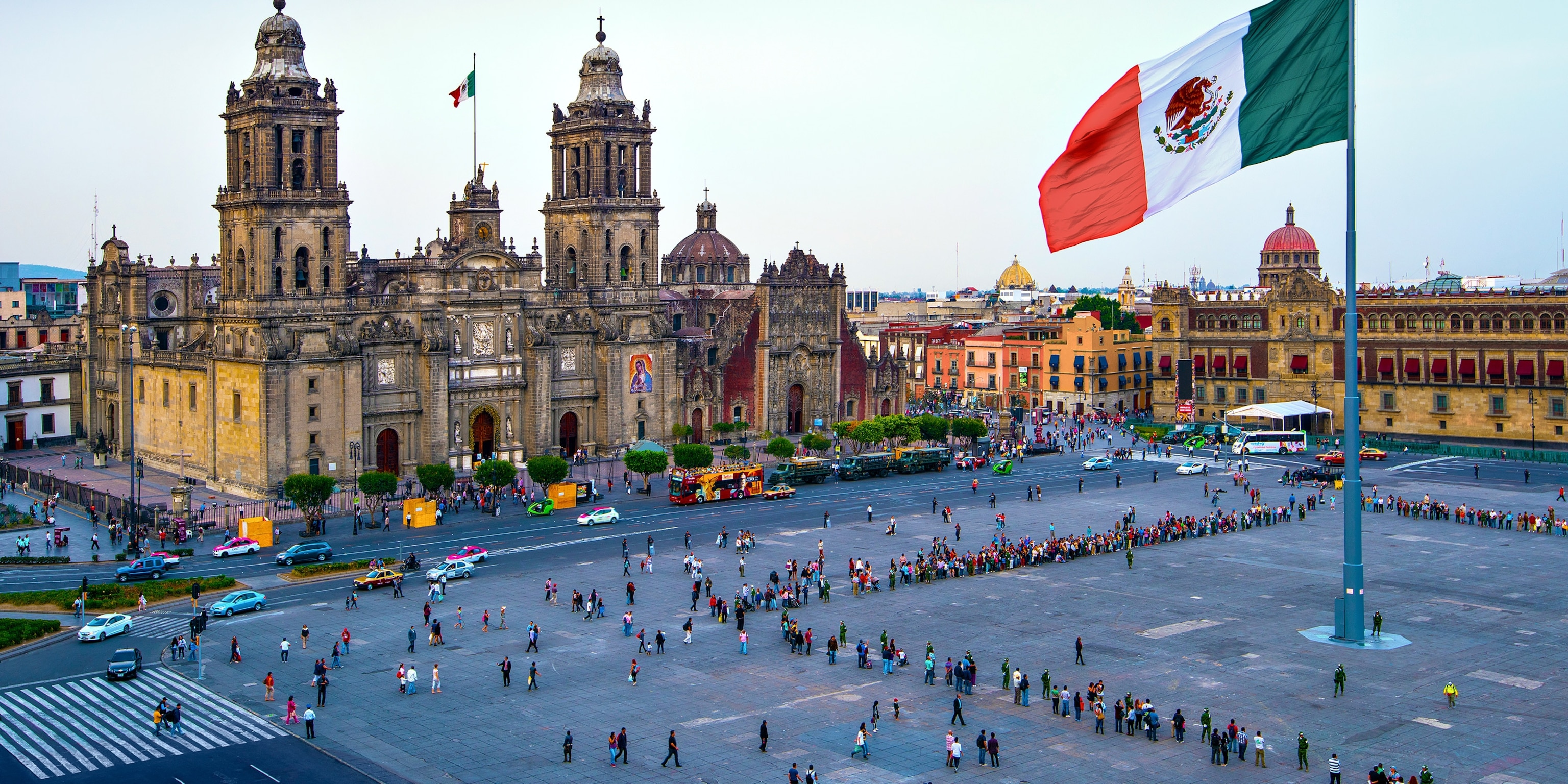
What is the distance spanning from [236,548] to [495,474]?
1651 centimetres

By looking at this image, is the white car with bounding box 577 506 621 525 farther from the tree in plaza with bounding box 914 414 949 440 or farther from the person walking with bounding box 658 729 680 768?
the person walking with bounding box 658 729 680 768

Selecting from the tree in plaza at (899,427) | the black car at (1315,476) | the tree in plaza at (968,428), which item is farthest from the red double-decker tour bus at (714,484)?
the black car at (1315,476)

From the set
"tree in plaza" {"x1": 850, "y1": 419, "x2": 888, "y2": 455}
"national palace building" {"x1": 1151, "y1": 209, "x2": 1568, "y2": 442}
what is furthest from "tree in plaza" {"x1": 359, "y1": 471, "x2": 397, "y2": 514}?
"national palace building" {"x1": 1151, "y1": 209, "x2": 1568, "y2": 442}

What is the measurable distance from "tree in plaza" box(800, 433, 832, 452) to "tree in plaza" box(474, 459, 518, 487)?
2335 centimetres

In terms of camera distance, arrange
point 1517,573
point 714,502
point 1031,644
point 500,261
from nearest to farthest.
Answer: point 1031,644, point 1517,573, point 714,502, point 500,261

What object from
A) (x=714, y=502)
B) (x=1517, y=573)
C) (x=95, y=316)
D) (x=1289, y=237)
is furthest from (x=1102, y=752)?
(x=1289, y=237)

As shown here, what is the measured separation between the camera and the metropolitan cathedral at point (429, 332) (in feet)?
288

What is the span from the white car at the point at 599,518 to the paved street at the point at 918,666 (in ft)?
5.37

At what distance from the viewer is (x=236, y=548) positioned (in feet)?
226

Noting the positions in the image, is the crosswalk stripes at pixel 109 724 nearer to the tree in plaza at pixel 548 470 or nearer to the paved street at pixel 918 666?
the paved street at pixel 918 666

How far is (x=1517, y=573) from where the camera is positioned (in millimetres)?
64500

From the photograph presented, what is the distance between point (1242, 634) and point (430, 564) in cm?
3477

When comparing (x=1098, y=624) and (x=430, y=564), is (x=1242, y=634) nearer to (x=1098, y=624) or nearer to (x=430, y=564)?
(x=1098, y=624)

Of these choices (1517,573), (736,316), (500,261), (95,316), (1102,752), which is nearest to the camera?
(1102,752)
